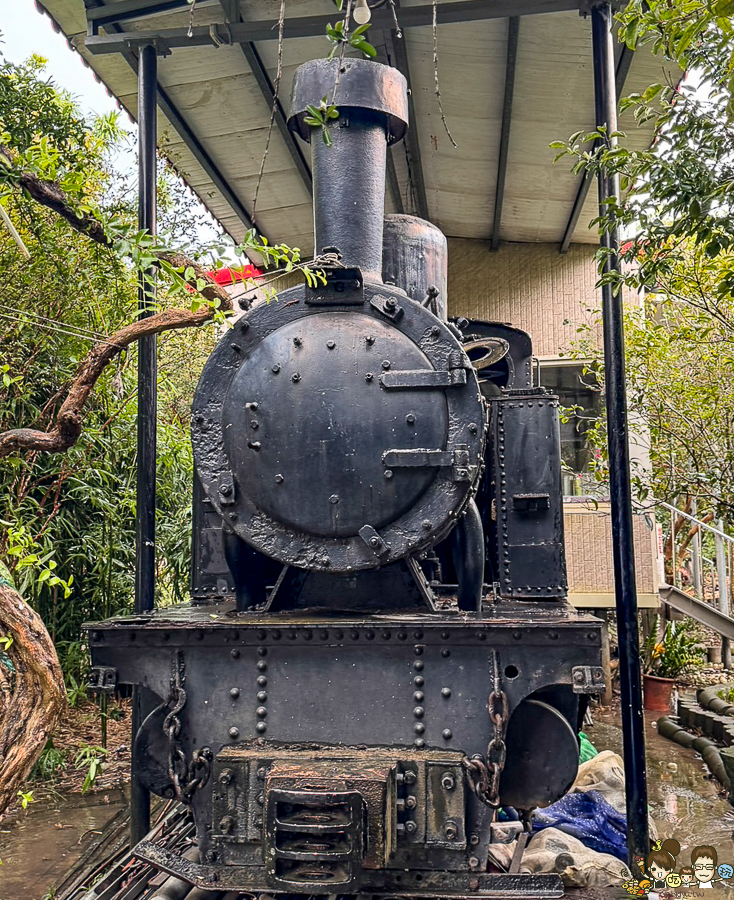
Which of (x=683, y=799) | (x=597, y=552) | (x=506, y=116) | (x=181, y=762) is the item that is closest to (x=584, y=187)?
(x=506, y=116)

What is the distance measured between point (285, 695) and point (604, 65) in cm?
367

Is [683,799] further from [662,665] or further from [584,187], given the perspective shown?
[584,187]

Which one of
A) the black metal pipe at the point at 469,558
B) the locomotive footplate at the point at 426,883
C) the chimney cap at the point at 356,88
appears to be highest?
the chimney cap at the point at 356,88

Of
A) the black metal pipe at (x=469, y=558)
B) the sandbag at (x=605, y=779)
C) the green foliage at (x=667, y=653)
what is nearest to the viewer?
the black metal pipe at (x=469, y=558)

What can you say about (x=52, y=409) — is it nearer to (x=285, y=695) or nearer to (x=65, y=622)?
(x=65, y=622)

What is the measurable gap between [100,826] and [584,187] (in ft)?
21.0

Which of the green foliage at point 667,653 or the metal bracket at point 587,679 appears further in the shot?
the green foliage at point 667,653

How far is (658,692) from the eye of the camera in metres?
8.35

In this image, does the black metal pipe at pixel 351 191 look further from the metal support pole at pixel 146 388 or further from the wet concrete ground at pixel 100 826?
the wet concrete ground at pixel 100 826

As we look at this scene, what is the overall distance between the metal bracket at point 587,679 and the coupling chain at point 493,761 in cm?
24

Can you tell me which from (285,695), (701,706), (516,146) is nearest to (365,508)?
(285,695)

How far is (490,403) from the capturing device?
3662mm

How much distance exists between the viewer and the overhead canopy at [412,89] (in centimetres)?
487

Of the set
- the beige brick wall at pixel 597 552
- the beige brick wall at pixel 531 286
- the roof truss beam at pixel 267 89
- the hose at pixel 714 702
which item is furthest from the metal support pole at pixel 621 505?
the beige brick wall at pixel 531 286
